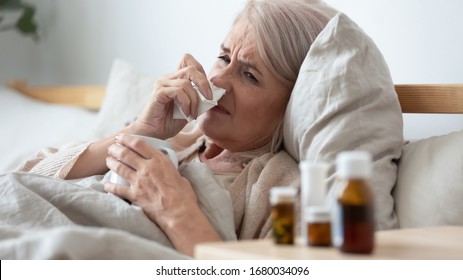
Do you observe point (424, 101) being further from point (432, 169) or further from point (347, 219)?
point (347, 219)

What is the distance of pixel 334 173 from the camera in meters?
1.40

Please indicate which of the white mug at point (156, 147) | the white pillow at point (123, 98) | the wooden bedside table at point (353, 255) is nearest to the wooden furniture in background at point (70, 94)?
the white pillow at point (123, 98)

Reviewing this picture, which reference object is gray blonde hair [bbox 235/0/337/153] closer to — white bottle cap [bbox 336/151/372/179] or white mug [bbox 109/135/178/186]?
white mug [bbox 109/135/178/186]

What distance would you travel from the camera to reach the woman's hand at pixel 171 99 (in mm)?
1610

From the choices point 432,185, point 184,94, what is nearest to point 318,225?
point 432,185

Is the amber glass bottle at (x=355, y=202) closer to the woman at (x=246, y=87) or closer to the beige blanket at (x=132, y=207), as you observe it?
the beige blanket at (x=132, y=207)

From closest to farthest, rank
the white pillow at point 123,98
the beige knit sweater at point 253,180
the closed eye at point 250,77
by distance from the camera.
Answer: the beige knit sweater at point 253,180 < the closed eye at point 250,77 < the white pillow at point 123,98

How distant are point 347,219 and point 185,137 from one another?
108cm

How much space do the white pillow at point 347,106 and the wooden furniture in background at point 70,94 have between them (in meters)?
1.56

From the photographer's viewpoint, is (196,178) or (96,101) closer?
(196,178)

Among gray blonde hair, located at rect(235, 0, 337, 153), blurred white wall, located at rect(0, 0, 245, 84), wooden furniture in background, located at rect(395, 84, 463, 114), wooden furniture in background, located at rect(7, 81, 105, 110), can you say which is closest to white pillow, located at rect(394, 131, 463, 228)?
wooden furniture in background, located at rect(395, 84, 463, 114)

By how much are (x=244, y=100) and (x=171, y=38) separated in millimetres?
1277

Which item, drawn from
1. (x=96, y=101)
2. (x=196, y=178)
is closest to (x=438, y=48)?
(x=196, y=178)

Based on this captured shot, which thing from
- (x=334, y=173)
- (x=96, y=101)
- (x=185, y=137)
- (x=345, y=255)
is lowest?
(x=96, y=101)
